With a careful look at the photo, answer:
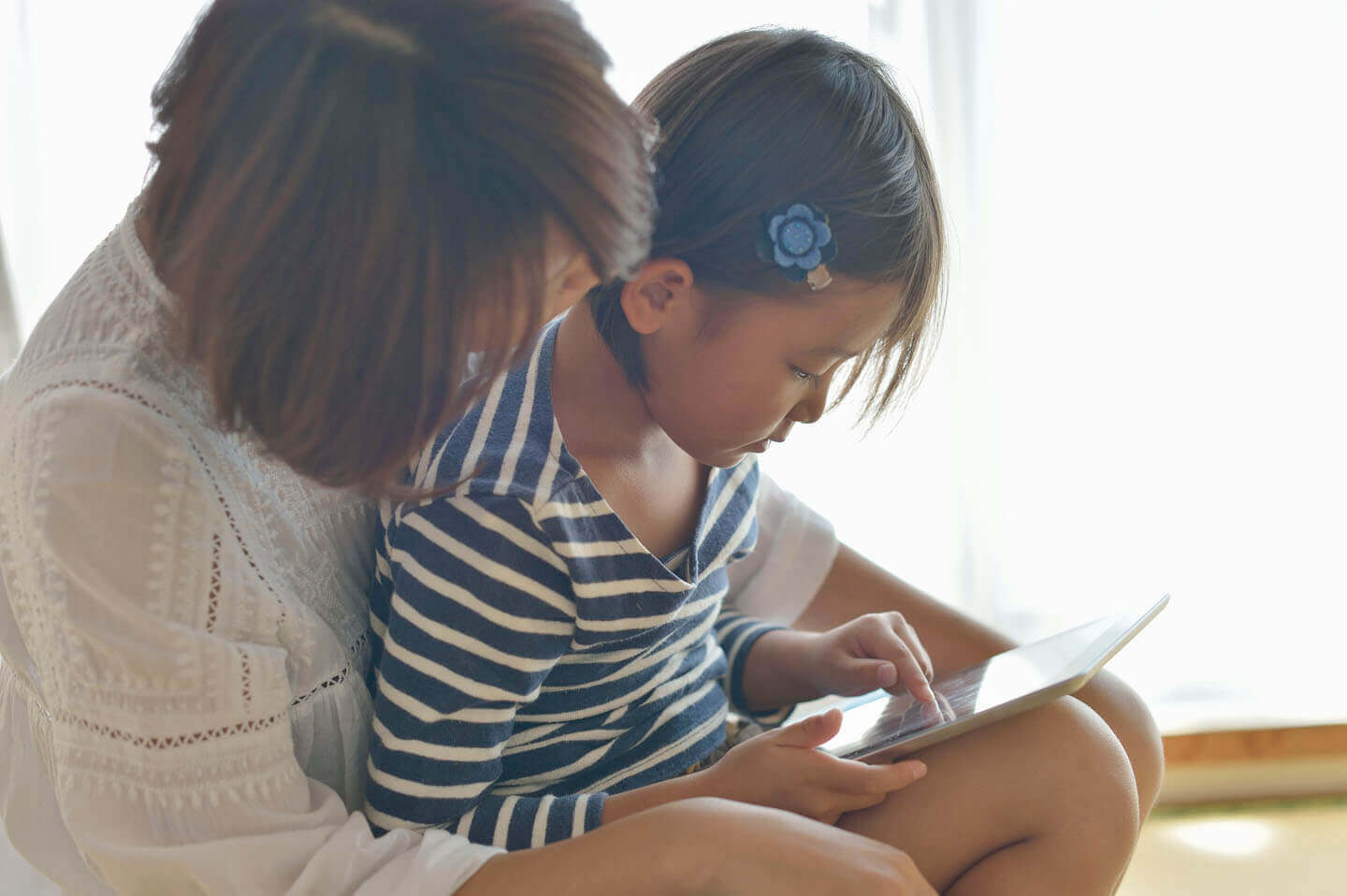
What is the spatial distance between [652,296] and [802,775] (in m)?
0.32

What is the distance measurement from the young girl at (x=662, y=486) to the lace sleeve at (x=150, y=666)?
8 cm

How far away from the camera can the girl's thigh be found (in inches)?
29.5

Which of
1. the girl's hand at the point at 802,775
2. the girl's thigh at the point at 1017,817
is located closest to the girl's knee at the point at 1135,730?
the girl's thigh at the point at 1017,817

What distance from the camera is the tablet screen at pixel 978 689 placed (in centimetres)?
72

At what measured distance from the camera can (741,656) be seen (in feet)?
3.12

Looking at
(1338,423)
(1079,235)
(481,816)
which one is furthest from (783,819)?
(1338,423)

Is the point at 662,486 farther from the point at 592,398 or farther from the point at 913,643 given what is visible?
the point at 913,643

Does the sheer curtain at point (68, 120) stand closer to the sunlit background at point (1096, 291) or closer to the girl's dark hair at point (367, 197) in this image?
the sunlit background at point (1096, 291)

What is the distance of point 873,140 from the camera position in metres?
0.72

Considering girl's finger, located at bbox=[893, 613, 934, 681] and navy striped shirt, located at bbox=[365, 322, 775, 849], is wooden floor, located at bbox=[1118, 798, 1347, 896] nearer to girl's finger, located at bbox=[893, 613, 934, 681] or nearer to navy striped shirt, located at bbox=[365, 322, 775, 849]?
girl's finger, located at bbox=[893, 613, 934, 681]

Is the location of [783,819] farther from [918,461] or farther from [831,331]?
[918,461]

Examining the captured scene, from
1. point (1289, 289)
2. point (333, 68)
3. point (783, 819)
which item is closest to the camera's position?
point (333, 68)

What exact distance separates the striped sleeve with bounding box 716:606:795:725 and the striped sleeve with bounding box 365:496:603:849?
0.94ft

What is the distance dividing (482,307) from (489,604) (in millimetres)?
207
